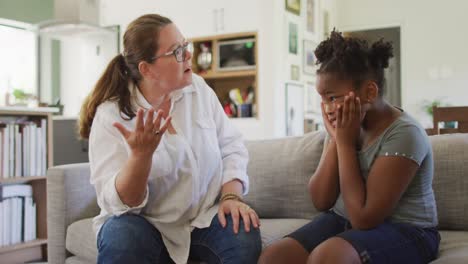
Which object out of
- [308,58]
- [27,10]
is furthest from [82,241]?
[27,10]

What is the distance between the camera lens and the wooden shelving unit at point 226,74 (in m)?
4.97

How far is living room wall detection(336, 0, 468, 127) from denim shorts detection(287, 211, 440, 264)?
483 cm

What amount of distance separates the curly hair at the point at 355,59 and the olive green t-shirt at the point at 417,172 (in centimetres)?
13

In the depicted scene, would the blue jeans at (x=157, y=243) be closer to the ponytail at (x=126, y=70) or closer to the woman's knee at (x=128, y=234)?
the woman's knee at (x=128, y=234)

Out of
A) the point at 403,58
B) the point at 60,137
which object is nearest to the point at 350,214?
the point at 60,137

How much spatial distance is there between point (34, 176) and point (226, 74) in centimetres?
242

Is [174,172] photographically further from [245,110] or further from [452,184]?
[245,110]

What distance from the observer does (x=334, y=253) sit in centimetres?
119

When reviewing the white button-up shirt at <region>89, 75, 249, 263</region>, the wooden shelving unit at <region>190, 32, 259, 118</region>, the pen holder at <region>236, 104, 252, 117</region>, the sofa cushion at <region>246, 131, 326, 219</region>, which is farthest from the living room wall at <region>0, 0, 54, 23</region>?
the white button-up shirt at <region>89, 75, 249, 263</region>

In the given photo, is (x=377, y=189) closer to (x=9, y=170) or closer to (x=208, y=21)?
(x=9, y=170)

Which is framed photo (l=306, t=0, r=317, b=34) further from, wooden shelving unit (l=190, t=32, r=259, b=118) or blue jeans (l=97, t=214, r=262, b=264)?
blue jeans (l=97, t=214, r=262, b=264)

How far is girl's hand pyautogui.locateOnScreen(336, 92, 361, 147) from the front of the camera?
1.31 metres

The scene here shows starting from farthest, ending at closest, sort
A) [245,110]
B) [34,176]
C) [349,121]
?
[245,110]
[34,176]
[349,121]

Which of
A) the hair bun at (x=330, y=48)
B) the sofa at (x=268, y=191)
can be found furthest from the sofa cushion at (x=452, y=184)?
the hair bun at (x=330, y=48)
